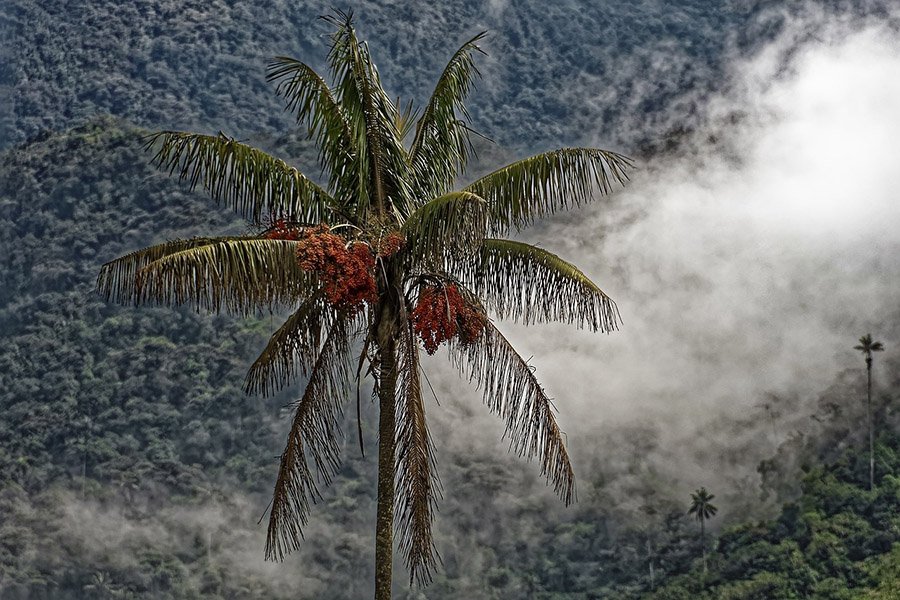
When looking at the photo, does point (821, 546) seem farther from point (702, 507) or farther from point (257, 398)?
point (257, 398)

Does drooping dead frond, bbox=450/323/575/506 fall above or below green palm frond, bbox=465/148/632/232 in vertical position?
below

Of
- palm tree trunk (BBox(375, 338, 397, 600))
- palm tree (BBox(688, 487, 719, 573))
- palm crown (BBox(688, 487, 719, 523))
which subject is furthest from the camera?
palm crown (BBox(688, 487, 719, 523))

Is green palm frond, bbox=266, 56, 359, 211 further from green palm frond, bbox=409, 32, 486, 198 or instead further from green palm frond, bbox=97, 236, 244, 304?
green palm frond, bbox=97, 236, 244, 304

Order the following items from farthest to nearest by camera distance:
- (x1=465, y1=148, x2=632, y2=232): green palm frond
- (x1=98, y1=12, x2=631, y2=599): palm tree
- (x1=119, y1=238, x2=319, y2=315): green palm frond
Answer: (x1=465, y1=148, x2=632, y2=232): green palm frond, (x1=98, y1=12, x2=631, y2=599): palm tree, (x1=119, y1=238, x2=319, y2=315): green palm frond

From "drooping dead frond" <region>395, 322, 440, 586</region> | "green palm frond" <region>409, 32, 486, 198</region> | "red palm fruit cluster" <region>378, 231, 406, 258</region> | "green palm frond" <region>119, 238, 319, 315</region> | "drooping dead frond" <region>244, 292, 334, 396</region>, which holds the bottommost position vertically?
"drooping dead frond" <region>395, 322, 440, 586</region>

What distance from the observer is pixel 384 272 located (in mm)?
14281

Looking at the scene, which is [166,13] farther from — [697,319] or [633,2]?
[697,319]

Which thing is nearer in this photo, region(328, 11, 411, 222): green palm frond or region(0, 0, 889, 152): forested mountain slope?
region(328, 11, 411, 222): green palm frond

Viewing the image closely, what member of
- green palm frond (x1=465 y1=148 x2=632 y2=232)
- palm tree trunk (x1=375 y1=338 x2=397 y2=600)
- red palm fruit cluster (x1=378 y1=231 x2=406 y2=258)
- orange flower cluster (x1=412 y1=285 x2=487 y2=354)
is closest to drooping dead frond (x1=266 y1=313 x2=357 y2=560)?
palm tree trunk (x1=375 y1=338 x2=397 y2=600)

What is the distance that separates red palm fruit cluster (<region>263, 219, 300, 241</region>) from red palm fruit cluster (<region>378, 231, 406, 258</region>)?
81 centimetres

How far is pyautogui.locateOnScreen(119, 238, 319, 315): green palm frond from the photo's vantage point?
43.1 ft

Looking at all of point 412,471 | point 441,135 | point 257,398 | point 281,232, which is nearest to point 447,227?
point 281,232

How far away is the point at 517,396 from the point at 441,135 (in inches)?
121

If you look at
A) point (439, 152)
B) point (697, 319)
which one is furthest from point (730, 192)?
point (439, 152)
